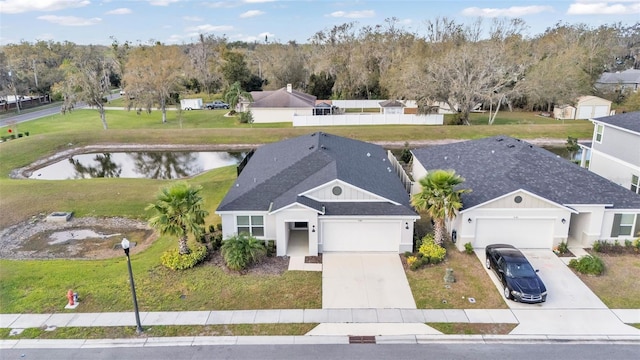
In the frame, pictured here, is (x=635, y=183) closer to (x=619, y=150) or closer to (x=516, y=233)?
(x=619, y=150)

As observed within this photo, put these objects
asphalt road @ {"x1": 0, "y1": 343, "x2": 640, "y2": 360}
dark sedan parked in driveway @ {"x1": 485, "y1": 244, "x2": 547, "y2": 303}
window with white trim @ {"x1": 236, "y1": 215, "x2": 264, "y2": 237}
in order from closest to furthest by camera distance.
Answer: asphalt road @ {"x1": 0, "y1": 343, "x2": 640, "y2": 360} → dark sedan parked in driveway @ {"x1": 485, "y1": 244, "x2": 547, "y2": 303} → window with white trim @ {"x1": 236, "y1": 215, "x2": 264, "y2": 237}

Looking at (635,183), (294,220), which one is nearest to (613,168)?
(635,183)

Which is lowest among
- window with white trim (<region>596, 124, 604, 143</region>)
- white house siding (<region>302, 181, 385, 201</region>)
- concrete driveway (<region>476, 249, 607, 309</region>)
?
concrete driveway (<region>476, 249, 607, 309</region>)

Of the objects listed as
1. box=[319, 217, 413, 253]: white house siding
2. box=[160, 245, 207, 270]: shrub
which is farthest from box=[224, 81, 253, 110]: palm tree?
box=[319, 217, 413, 253]: white house siding

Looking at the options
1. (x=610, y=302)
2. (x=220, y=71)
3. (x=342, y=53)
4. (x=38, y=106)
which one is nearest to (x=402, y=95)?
(x=342, y=53)

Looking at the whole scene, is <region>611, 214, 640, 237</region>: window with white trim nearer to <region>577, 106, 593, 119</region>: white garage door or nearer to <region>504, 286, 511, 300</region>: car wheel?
<region>504, 286, 511, 300</region>: car wheel

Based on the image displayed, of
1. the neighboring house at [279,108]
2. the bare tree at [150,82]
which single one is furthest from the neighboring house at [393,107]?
the bare tree at [150,82]

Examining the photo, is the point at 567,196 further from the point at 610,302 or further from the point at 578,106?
the point at 578,106
